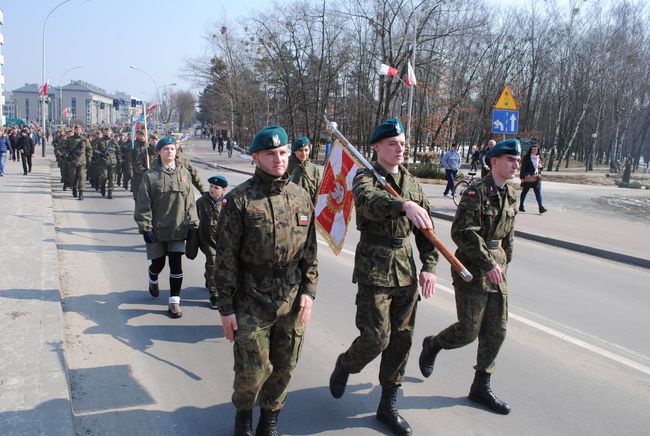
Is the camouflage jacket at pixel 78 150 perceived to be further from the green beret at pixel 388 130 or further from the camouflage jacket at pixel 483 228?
the camouflage jacket at pixel 483 228

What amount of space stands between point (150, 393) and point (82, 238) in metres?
6.86

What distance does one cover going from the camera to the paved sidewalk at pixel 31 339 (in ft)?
11.3

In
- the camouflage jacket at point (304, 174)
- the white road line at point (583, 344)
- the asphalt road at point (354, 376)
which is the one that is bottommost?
the asphalt road at point (354, 376)

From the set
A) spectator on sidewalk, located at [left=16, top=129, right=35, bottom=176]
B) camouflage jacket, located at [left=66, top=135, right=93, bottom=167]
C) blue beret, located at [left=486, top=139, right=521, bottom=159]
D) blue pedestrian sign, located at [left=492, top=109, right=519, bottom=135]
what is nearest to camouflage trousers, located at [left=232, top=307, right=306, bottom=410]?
blue beret, located at [left=486, top=139, right=521, bottom=159]

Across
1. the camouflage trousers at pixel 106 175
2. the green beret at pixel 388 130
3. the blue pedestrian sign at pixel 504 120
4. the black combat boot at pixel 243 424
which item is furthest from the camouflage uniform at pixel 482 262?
the camouflage trousers at pixel 106 175

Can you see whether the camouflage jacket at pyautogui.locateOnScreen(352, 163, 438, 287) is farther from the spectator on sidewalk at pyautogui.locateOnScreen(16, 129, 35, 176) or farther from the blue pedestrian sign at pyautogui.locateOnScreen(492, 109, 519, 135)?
the spectator on sidewalk at pyautogui.locateOnScreen(16, 129, 35, 176)

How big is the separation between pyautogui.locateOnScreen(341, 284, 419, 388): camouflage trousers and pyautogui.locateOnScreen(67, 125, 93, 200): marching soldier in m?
14.0

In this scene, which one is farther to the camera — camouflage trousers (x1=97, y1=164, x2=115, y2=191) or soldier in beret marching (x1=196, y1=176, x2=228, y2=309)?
camouflage trousers (x1=97, y1=164, x2=115, y2=191)

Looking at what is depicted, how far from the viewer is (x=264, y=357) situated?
10.5 ft

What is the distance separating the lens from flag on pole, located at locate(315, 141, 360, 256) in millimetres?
4371

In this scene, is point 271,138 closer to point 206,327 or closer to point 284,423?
point 284,423

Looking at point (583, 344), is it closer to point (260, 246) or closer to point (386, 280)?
point (386, 280)

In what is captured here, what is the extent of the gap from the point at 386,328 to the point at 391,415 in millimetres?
617

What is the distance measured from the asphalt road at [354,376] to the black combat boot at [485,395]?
2.9 inches
